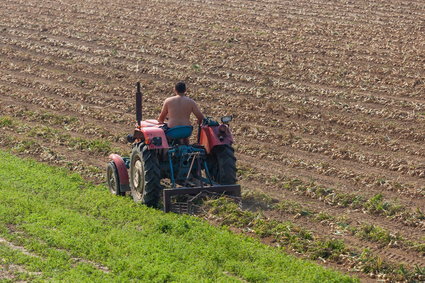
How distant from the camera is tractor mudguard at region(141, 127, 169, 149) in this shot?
518 inches

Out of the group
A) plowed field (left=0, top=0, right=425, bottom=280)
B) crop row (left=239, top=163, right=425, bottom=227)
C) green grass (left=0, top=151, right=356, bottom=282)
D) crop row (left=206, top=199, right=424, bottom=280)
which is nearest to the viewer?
green grass (left=0, top=151, right=356, bottom=282)

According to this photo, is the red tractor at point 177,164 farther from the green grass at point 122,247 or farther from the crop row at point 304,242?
the crop row at point 304,242

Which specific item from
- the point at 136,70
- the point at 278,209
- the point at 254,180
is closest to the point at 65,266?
the point at 278,209

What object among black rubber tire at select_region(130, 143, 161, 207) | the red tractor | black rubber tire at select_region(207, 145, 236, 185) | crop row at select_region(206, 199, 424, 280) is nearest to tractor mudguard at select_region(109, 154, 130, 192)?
the red tractor

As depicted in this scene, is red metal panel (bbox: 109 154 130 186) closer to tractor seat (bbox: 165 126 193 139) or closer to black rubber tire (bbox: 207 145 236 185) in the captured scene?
tractor seat (bbox: 165 126 193 139)

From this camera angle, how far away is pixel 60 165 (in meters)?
16.5

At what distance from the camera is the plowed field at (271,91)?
558 inches

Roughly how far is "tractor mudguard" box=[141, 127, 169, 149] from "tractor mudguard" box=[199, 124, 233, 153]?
2.69 feet

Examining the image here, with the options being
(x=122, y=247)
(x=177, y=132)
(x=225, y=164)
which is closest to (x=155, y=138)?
(x=177, y=132)

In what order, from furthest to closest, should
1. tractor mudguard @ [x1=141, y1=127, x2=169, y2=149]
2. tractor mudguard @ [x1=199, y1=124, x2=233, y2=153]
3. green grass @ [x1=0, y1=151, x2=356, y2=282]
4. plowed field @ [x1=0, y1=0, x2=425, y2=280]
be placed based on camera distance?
plowed field @ [x1=0, y1=0, x2=425, y2=280], tractor mudguard @ [x1=199, y1=124, x2=233, y2=153], tractor mudguard @ [x1=141, y1=127, x2=169, y2=149], green grass @ [x1=0, y1=151, x2=356, y2=282]

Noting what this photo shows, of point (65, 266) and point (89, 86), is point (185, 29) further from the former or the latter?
point (65, 266)

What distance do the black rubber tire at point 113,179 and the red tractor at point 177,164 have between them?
36mm

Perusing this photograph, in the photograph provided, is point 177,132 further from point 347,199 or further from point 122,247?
point 347,199

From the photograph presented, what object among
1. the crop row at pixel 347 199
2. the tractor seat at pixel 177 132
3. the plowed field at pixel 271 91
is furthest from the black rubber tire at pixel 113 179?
the crop row at pixel 347 199
